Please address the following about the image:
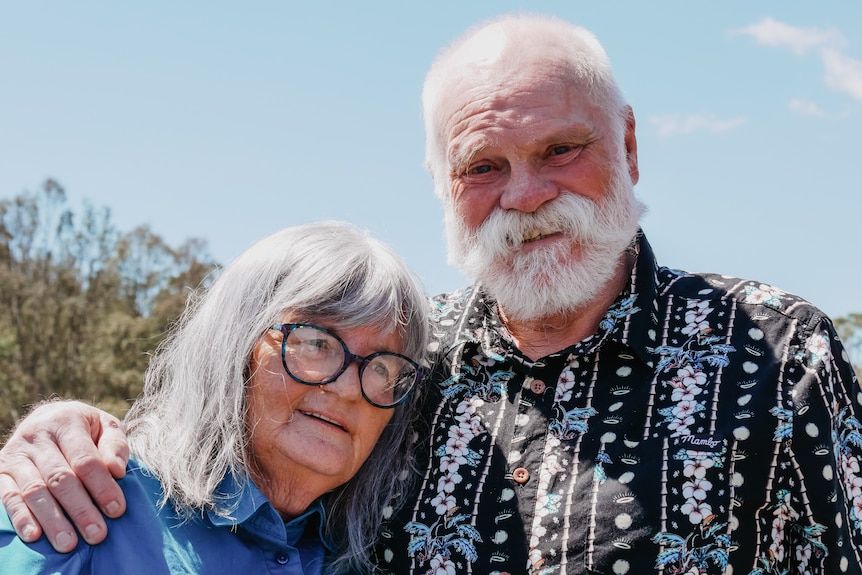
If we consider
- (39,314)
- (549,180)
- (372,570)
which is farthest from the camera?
(39,314)

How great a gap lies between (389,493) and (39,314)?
70.9 feet

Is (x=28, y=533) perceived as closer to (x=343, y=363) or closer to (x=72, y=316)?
(x=343, y=363)

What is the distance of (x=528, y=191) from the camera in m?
Answer: 2.94

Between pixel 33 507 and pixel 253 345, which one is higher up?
pixel 253 345

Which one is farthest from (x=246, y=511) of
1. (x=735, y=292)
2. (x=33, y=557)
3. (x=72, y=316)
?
Result: (x=72, y=316)

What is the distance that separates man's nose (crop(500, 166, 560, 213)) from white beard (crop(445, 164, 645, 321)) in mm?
26

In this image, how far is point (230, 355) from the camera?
2.62m

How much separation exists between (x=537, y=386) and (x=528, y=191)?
724 millimetres

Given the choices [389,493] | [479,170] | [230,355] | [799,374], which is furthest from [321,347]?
[799,374]

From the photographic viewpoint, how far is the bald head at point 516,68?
3.07m

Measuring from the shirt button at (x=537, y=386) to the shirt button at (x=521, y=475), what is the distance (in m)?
0.30

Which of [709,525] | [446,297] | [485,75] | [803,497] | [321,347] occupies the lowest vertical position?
[321,347]

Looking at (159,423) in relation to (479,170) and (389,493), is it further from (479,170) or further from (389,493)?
(479,170)

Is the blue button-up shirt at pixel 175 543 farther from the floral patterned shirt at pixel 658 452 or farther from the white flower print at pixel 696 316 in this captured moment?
the white flower print at pixel 696 316
